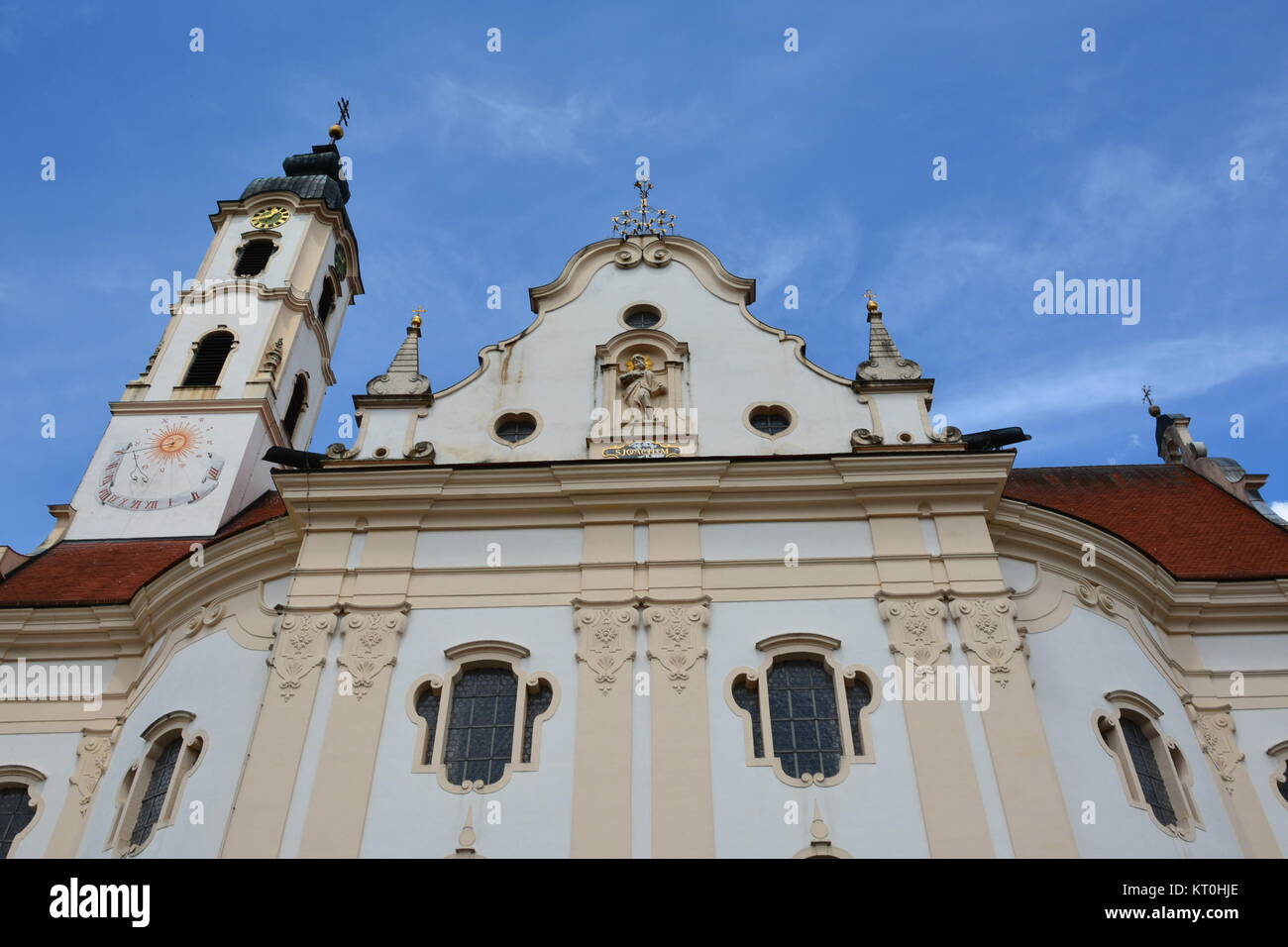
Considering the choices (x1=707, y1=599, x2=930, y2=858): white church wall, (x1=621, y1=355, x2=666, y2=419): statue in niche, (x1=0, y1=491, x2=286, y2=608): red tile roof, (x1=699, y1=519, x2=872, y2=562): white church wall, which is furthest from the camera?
(x1=0, y1=491, x2=286, y2=608): red tile roof

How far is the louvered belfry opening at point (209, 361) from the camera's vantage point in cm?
2622

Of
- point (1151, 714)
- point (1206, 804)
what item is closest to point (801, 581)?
point (1151, 714)

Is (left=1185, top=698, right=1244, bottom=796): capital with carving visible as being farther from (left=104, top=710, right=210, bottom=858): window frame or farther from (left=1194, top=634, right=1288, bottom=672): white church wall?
(left=104, top=710, right=210, bottom=858): window frame

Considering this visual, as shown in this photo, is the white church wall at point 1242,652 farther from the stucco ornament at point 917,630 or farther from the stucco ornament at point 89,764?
the stucco ornament at point 89,764

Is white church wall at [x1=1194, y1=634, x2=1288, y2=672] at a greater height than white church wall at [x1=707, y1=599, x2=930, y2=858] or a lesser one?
greater

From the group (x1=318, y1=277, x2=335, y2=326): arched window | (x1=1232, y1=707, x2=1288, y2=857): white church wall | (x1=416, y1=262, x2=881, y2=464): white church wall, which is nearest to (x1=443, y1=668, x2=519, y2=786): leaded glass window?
(x1=416, y1=262, x2=881, y2=464): white church wall

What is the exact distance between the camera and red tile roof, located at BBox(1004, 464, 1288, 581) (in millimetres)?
18703

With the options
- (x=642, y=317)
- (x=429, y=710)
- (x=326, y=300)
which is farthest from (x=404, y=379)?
(x=326, y=300)

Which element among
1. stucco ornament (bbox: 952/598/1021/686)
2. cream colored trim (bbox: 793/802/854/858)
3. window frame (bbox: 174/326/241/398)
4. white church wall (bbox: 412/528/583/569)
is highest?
window frame (bbox: 174/326/241/398)

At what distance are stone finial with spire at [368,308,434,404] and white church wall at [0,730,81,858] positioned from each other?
6.65 m

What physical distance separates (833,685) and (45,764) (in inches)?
439

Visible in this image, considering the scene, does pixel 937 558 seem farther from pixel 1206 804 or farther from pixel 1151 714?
pixel 1206 804

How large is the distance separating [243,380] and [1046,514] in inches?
729
